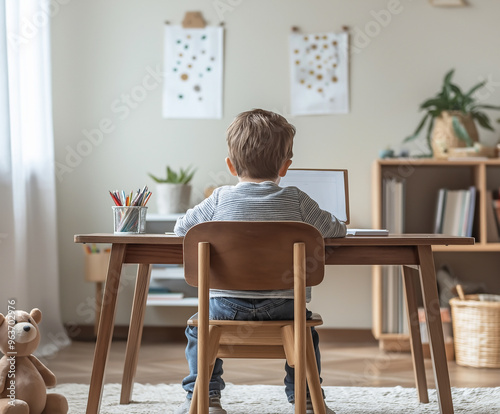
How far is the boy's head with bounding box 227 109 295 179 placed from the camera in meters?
1.68

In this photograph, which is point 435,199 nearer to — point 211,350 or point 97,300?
point 97,300

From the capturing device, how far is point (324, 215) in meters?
1.69

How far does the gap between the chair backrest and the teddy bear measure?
0.61 meters

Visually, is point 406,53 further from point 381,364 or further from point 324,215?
point 324,215

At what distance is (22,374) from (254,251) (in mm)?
792

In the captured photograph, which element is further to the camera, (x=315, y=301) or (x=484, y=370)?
(x=315, y=301)

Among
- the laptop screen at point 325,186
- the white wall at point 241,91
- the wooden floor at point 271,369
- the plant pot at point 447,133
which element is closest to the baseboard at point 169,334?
the white wall at point 241,91

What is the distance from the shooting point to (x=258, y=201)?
163 cm

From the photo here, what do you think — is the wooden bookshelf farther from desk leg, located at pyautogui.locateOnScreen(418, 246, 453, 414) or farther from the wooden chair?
the wooden chair

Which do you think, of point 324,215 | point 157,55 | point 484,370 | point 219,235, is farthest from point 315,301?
point 219,235

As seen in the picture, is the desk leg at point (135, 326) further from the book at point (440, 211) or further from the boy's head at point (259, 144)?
the book at point (440, 211)

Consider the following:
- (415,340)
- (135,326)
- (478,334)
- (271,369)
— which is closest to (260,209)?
(135,326)

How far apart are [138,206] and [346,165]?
181 cm

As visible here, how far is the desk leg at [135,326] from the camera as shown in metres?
2.12
